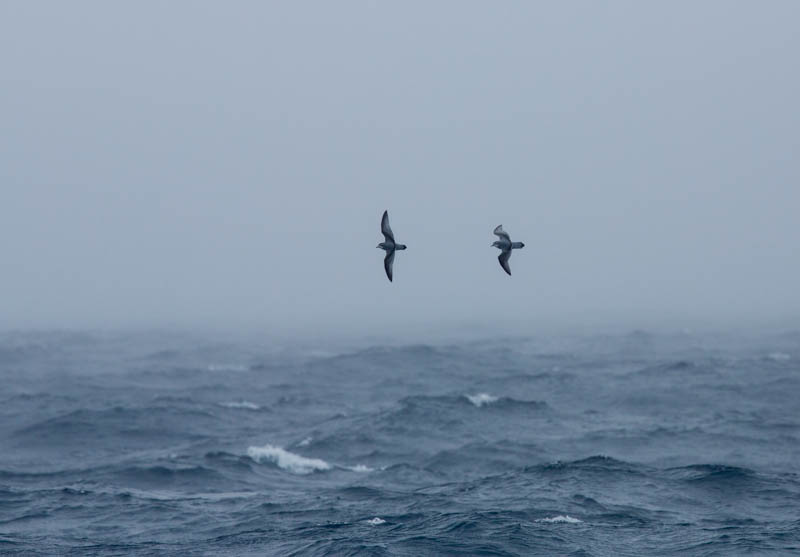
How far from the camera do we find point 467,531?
74.2ft

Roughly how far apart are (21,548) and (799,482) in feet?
70.8

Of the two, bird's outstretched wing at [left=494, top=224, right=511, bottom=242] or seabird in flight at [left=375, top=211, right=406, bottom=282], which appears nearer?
seabird in flight at [left=375, top=211, right=406, bottom=282]

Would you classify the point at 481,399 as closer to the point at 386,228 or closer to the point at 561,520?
the point at 561,520

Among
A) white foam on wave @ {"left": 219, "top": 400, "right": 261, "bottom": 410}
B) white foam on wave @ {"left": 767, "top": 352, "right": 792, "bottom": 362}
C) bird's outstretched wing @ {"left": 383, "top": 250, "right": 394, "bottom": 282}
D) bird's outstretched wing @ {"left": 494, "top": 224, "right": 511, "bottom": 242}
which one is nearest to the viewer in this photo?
bird's outstretched wing @ {"left": 383, "top": 250, "right": 394, "bottom": 282}

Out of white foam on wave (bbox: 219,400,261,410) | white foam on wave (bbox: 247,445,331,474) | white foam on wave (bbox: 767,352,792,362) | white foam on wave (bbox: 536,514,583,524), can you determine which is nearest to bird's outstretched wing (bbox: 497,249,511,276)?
white foam on wave (bbox: 536,514,583,524)

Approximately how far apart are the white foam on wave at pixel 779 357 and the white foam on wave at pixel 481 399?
22247mm

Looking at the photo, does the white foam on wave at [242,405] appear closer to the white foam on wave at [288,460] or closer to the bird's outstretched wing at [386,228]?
the white foam on wave at [288,460]

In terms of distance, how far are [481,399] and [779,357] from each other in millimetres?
24836

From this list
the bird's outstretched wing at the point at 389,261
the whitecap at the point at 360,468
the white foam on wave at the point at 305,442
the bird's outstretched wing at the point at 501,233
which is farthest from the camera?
the white foam on wave at the point at 305,442

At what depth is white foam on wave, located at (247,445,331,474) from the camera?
106 feet

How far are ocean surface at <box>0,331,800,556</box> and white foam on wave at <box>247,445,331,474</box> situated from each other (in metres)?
0.13

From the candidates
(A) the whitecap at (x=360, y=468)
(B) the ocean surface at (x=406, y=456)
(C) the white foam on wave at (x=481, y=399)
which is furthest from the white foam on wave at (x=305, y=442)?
(C) the white foam on wave at (x=481, y=399)

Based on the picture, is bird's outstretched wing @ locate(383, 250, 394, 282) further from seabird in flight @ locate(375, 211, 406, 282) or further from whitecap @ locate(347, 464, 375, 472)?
whitecap @ locate(347, 464, 375, 472)

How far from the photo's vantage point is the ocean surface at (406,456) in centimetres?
2320
